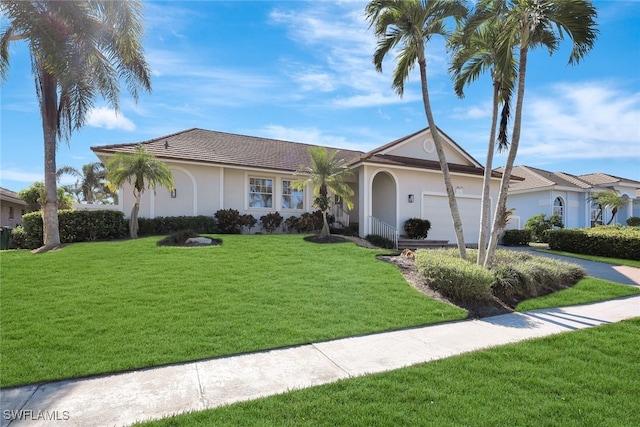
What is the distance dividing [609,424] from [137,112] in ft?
46.9

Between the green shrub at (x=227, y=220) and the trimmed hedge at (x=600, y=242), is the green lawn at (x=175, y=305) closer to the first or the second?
the green shrub at (x=227, y=220)

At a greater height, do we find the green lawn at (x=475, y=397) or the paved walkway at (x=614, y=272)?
the green lawn at (x=475, y=397)

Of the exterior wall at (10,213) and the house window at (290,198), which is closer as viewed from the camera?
the house window at (290,198)

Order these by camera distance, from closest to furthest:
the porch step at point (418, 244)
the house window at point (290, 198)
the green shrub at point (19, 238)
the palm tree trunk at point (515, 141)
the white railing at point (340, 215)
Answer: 1. the palm tree trunk at point (515, 141)
2. the green shrub at point (19, 238)
3. the porch step at point (418, 244)
4. the house window at point (290, 198)
5. the white railing at point (340, 215)

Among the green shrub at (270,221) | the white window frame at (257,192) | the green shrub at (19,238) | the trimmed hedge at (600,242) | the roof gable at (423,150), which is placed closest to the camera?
the green shrub at (19,238)

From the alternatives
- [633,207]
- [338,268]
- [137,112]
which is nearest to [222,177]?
[137,112]

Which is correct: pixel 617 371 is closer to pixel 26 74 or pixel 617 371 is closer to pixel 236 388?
pixel 236 388

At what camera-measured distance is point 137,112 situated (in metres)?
12.0

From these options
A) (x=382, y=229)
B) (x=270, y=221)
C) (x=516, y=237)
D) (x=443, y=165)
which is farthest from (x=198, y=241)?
(x=516, y=237)

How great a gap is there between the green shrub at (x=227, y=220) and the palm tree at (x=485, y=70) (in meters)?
10.0

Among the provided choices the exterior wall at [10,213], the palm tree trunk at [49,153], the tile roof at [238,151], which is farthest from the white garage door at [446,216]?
the exterior wall at [10,213]

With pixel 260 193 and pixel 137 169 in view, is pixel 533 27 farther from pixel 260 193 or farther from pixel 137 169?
pixel 137 169

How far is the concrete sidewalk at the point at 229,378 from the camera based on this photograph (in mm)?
3090

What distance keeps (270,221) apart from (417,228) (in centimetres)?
698
